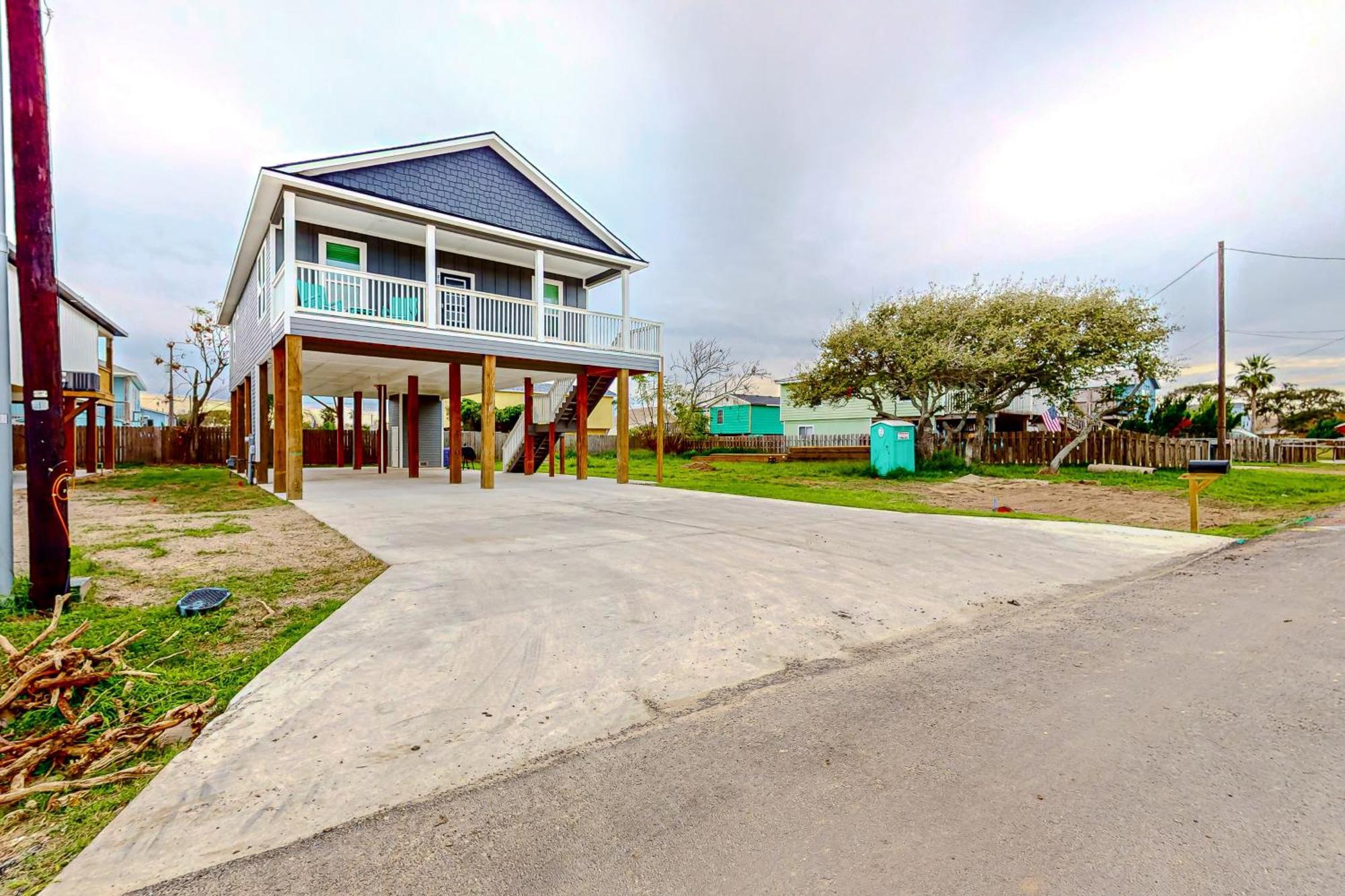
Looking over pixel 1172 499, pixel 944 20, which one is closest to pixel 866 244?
pixel 944 20

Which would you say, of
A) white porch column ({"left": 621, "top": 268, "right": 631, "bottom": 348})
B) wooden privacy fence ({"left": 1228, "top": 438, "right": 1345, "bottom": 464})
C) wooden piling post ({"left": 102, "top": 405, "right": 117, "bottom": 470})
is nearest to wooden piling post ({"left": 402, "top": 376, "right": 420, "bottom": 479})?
white porch column ({"left": 621, "top": 268, "right": 631, "bottom": 348})

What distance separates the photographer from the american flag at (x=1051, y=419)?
76.6 ft

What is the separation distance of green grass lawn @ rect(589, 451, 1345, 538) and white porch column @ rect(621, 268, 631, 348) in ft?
12.3

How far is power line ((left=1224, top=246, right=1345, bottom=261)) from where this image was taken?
19.5m

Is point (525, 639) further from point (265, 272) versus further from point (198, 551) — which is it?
point (265, 272)

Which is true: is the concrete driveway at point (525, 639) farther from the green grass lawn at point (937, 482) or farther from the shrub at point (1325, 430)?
the shrub at point (1325, 430)

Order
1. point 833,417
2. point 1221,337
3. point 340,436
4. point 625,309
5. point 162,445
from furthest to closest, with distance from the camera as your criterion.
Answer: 1. point 833,417
2. point 340,436
3. point 162,445
4. point 1221,337
5. point 625,309

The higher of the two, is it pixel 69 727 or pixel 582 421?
pixel 582 421

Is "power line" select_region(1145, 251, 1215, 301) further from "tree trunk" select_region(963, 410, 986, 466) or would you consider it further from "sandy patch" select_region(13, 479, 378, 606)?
"sandy patch" select_region(13, 479, 378, 606)

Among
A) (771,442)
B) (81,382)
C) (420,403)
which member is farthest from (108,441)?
(771,442)

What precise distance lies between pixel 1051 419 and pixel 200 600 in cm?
2850

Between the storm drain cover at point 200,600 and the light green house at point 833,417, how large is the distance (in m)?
28.9

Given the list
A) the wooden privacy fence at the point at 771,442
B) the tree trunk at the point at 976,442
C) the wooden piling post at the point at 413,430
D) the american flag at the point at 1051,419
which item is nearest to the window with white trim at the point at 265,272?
the wooden piling post at the point at 413,430

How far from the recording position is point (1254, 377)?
4759cm
